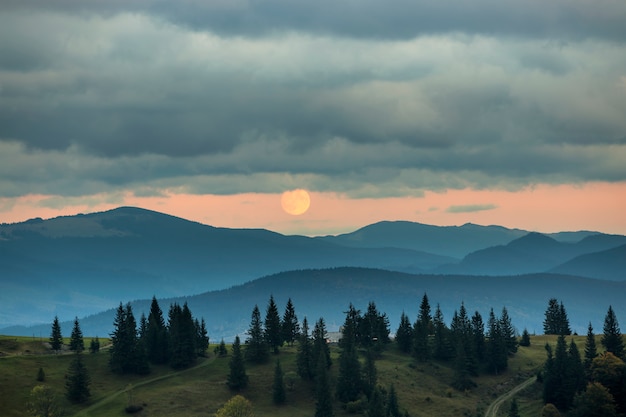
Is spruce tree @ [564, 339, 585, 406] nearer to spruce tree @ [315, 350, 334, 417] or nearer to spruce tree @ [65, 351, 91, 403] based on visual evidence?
spruce tree @ [315, 350, 334, 417]

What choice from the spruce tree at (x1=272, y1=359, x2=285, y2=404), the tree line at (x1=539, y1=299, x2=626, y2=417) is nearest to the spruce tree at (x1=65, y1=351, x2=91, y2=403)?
the spruce tree at (x1=272, y1=359, x2=285, y2=404)

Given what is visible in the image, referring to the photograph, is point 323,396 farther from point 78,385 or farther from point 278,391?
point 78,385

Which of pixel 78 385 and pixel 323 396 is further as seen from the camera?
pixel 78 385

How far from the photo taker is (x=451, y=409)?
198125 mm

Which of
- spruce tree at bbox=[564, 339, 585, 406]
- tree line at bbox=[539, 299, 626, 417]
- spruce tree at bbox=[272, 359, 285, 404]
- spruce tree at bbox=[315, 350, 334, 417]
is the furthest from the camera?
spruce tree at bbox=[272, 359, 285, 404]

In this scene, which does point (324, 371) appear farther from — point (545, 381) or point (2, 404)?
point (2, 404)

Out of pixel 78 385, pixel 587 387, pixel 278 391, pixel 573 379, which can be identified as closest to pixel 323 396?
pixel 278 391

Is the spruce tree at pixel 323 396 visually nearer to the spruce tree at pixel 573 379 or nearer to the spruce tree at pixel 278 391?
the spruce tree at pixel 278 391

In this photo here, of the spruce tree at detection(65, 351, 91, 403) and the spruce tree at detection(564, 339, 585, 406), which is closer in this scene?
the spruce tree at detection(65, 351, 91, 403)

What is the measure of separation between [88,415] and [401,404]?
70964 mm

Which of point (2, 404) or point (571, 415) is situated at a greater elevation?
point (2, 404)

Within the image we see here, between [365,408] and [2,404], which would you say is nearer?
[2,404]

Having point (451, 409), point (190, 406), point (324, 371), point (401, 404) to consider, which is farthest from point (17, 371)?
point (451, 409)

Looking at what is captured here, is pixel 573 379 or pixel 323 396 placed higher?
pixel 323 396
